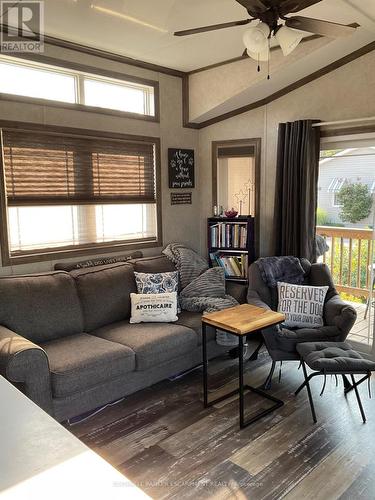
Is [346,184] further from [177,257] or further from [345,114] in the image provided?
[177,257]

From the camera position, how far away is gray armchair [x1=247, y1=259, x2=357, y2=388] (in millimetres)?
3104

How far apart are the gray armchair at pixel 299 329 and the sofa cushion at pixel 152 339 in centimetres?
63

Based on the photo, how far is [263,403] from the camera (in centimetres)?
302

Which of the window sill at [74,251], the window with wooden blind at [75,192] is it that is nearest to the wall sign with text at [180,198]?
the window with wooden blind at [75,192]

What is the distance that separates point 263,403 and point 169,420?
72cm

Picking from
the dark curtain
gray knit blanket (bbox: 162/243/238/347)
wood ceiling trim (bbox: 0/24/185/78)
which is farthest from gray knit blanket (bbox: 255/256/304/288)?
wood ceiling trim (bbox: 0/24/185/78)

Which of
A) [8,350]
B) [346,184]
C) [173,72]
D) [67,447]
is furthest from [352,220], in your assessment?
[67,447]

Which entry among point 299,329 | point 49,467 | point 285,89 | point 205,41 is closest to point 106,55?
point 205,41

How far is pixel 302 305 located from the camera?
3500 millimetres

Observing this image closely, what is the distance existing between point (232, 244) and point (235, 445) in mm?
2218

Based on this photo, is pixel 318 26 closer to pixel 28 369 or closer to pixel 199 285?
pixel 199 285

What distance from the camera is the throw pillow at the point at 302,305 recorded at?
346 centimetres

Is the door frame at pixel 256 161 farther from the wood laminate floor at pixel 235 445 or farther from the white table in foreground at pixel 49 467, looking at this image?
the white table in foreground at pixel 49 467

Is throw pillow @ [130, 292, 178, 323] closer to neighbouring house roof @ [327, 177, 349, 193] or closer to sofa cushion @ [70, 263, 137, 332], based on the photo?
sofa cushion @ [70, 263, 137, 332]
